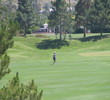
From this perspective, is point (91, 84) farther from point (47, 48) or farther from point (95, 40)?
point (95, 40)

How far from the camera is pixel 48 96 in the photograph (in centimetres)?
2328

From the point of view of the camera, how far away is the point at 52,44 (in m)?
72.8

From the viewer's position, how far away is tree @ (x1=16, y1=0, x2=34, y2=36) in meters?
78.9

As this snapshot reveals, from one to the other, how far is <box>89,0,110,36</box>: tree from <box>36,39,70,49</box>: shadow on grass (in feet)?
30.2

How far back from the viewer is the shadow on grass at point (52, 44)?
71.1 m

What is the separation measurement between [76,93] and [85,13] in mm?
57275

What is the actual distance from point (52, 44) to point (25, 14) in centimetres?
1177

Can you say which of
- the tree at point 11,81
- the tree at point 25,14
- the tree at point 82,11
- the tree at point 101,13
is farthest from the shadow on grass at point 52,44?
the tree at point 11,81

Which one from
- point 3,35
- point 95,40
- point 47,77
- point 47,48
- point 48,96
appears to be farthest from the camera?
point 95,40

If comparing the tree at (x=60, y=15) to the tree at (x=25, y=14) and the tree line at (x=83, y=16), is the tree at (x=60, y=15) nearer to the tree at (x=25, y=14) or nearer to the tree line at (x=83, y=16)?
the tree line at (x=83, y=16)

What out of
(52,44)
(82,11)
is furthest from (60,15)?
(82,11)

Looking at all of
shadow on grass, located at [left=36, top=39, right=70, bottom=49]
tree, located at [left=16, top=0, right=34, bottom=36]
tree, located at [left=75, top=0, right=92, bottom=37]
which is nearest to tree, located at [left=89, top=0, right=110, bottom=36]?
tree, located at [left=75, top=0, right=92, bottom=37]

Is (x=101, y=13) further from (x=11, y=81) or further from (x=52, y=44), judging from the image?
(x=11, y=81)

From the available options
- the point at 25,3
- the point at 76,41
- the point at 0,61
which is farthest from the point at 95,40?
the point at 0,61
